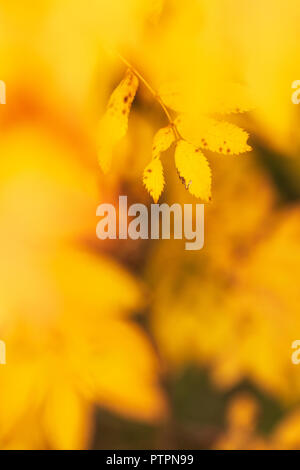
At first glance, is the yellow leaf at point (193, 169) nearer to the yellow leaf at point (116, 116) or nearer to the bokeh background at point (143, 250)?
the bokeh background at point (143, 250)

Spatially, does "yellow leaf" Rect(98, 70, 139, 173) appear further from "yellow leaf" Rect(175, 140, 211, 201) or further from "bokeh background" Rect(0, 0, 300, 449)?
"yellow leaf" Rect(175, 140, 211, 201)

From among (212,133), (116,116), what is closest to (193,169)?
(212,133)

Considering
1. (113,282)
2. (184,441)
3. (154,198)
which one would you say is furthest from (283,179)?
(184,441)

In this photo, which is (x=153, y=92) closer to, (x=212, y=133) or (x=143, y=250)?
(x=212, y=133)

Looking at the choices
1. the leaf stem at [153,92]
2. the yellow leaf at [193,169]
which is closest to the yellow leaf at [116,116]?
the leaf stem at [153,92]
